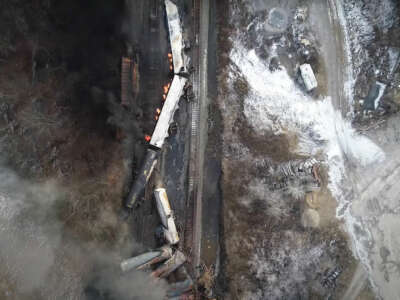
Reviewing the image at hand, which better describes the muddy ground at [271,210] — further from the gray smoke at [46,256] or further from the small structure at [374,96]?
the gray smoke at [46,256]

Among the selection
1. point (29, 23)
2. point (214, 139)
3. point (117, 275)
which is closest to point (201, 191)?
point (214, 139)

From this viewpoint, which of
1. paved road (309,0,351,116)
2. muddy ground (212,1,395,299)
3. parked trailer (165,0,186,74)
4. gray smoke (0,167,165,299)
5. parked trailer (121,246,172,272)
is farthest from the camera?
paved road (309,0,351,116)

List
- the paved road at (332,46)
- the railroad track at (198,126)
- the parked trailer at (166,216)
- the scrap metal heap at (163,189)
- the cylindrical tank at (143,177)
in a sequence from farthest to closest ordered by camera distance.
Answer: the paved road at (332,46) → the railroad track at (198,126) → the parked trailer at (166,216) → the cylindrical tank at (143,177) → the scrap metal heap at (163,189)

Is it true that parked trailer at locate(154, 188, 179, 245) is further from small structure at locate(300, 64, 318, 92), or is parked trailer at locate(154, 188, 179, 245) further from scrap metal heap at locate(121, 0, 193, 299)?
small structure at locate(300, 64, 318, 92)

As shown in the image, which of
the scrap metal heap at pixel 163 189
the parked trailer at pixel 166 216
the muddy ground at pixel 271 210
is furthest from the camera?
the muddy ground at pixel 271 210

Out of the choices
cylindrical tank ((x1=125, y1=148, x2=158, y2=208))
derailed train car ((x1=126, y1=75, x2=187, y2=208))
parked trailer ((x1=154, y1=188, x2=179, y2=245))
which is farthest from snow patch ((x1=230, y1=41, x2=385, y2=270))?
parked trailer ((x1=154, y1=188, x2=179, y2=245))

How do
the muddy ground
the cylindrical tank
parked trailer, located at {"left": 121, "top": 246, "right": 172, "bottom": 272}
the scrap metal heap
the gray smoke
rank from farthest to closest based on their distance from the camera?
the muddy ground
the cylindrical tank
the scrap metal heap
parked trailer, located at {"left": 121, "top": 246, "right": 172, "bottom": 272}
the gray smoke

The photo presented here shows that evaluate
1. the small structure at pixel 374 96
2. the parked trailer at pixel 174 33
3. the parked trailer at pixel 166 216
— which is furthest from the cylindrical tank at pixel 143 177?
the small structure at pixel 374 96
